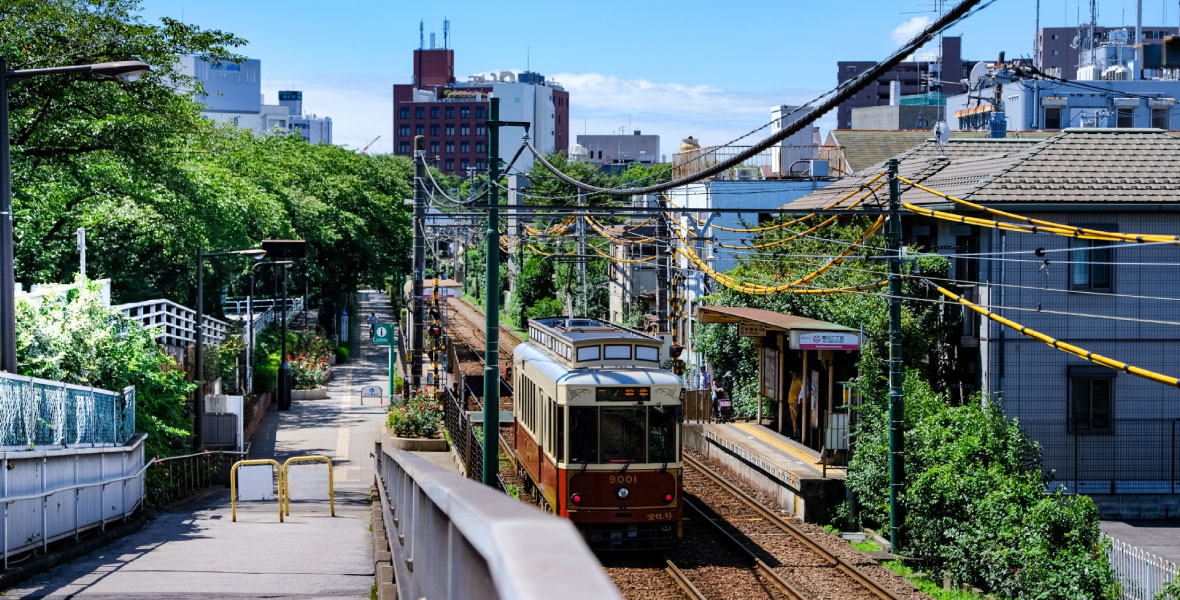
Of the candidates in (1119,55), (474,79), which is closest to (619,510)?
(1119,55)

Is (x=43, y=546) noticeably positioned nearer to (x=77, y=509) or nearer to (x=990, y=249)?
(x=77, y=509)

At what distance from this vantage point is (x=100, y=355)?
2050 centimetres

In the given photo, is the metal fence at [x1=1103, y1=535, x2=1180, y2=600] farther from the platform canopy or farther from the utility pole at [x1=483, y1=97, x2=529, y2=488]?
the utility pole at [x1=483, y1=97, x2=529, y2=488]

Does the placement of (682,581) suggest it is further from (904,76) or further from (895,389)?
(904,76)

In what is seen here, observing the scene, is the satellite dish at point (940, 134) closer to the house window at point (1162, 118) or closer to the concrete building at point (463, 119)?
the house window at point (1162, 118)

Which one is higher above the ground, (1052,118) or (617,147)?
(617,147)

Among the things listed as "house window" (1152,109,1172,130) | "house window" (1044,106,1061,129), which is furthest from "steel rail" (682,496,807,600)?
"house window" (1044,106,1061,129)

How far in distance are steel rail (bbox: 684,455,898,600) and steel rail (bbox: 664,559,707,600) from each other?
2.35 m

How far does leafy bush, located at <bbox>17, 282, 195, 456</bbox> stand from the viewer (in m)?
19.1

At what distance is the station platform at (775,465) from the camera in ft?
69.5

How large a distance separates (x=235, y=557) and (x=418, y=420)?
58.7ft

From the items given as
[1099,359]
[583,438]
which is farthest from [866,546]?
[1099,359]

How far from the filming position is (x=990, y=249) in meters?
23.7

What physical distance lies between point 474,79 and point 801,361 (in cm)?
16899
